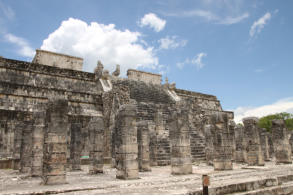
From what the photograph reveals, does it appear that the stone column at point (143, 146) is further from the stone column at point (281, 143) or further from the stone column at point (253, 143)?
the stone column at point (281, 143)

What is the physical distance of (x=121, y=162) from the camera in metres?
8.88

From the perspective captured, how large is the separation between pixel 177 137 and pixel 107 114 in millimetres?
9086

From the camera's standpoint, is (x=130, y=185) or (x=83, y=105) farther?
(x=83, y=105)

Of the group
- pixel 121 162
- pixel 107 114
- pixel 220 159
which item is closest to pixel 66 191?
pixel 121 162

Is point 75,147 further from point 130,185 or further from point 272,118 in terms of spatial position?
point 272,118

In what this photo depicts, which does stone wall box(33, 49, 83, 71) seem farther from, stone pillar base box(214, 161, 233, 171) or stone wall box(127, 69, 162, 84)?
stone pillar base box(214, 161, 233, 171)

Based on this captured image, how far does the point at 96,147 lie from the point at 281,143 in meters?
11.7

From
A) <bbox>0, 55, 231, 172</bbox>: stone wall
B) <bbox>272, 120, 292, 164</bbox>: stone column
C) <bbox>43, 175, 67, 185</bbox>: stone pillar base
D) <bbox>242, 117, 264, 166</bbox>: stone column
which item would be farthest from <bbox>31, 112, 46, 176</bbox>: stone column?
<bbox>272, 120, 292, 164</bbox>: stone column

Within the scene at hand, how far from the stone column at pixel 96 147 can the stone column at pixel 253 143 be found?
8388 mm

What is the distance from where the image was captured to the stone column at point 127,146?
341 inches

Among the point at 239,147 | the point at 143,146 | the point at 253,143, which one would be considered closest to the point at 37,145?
the point at 143,146

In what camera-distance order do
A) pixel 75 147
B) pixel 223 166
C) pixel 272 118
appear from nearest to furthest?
pixel 223 166
pixel 75 147
pixel 272 118

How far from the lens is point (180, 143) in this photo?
10.3 meters

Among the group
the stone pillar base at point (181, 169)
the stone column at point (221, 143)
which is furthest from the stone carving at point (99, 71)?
the stone pillar base at point (181, 169)
